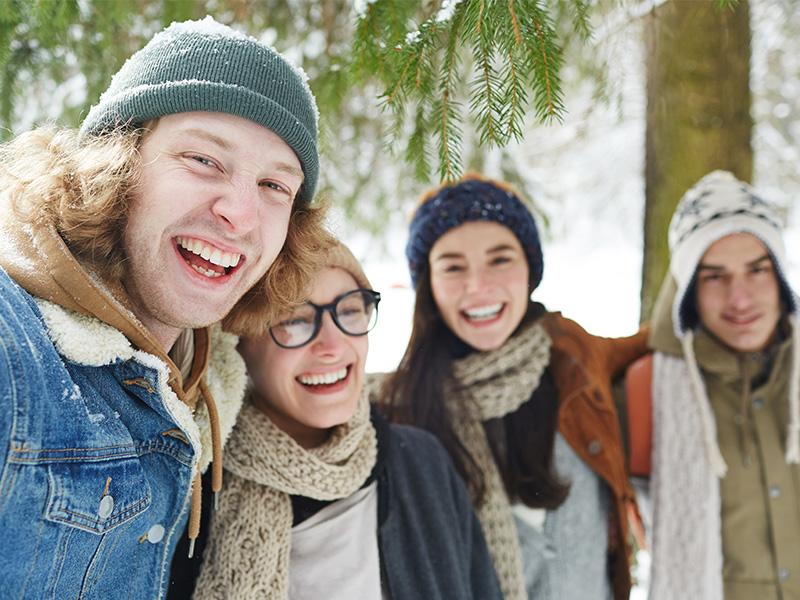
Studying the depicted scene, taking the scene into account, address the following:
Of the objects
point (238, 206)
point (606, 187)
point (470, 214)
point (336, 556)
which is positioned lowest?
point (336, 556)

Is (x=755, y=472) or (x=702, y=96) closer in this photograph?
(x=755, y=472)

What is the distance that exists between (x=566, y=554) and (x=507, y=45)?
1843 mm

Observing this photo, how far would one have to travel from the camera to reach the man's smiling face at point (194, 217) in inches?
47.9

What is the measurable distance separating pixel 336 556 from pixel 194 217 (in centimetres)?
100

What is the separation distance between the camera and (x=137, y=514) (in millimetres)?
1120

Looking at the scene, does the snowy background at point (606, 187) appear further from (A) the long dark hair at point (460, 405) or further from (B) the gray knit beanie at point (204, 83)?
(B) the gray knit beanie at point (204, 83)

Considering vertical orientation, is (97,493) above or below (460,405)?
below

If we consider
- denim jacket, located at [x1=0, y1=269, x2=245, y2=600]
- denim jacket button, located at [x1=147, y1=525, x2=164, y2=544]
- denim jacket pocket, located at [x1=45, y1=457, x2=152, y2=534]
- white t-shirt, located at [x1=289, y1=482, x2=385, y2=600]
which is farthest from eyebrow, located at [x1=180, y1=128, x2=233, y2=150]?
white t-shirt, located at [x1=289, y1=482, x2=385, y2=600]

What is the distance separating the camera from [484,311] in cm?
226

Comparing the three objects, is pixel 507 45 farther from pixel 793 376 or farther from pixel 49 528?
pixel 793 376

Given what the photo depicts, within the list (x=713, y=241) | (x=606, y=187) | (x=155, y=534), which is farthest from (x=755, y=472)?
(x=606, y=187)

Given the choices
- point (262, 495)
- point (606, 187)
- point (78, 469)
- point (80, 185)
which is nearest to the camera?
point (78, 469)

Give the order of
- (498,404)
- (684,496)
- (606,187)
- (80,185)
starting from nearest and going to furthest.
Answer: (80,185)
(498,404)
(684,496)
(606,187)

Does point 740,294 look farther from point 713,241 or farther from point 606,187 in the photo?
point 606,187
